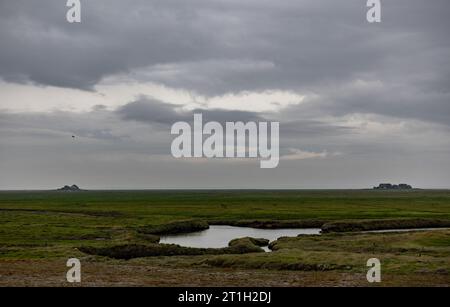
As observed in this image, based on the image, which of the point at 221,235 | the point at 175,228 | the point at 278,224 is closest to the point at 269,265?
the point at 221,235

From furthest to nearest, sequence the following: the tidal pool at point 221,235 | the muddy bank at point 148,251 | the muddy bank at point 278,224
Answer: the muddy bank at point 278,224, the tidal pool at point 221,235, the muddy bank at point 148,251

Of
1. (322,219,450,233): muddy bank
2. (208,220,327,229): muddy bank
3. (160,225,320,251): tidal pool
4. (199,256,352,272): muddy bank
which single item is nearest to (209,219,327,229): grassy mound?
(208,220,327,229): muddy bank

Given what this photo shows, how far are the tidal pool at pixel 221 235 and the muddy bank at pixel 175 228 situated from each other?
2.29m

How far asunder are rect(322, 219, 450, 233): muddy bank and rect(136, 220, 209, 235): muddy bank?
22.6 m

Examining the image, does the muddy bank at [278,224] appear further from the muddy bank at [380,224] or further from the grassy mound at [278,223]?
the muddy bank at [380,224]

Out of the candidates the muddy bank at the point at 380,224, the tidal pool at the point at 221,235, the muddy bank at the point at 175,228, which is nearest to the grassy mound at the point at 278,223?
the tidal pool at the point at 221,235

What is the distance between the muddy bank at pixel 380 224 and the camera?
79875mm

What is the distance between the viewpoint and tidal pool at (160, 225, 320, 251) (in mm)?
65412

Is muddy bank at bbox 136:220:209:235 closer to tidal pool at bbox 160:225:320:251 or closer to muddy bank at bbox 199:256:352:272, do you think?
tidal pool at bbox 160:225:320:251

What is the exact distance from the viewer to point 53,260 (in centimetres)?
4062

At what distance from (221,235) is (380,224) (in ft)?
95.7
